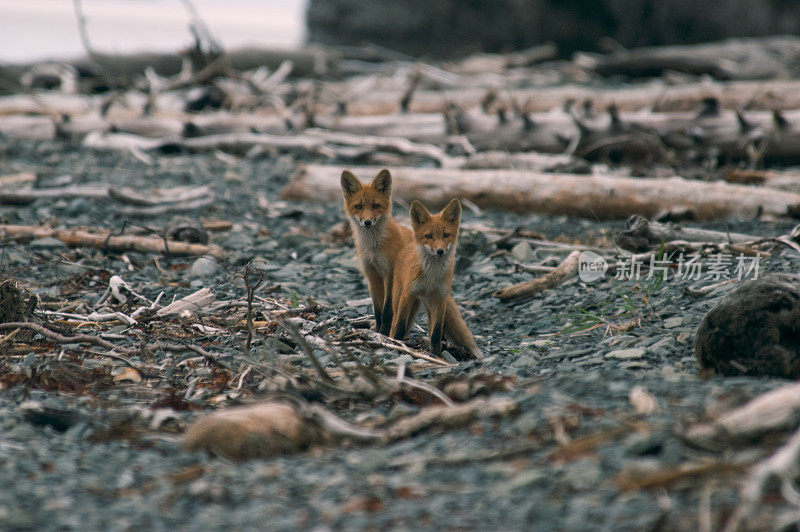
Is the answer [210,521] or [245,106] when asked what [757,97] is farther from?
[210,521]

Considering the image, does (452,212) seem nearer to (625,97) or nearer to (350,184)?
(350,184)

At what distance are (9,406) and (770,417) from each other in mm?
3355

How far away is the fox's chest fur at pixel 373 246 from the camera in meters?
5.05

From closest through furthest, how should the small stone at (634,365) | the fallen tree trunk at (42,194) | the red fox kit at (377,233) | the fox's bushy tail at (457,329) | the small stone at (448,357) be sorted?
the small stone at (634,365) < the small stone at (448,357) < the fox's bushy tail at (457,329) < the red fox kit at (377,233) < the fallen tree trunk at (42,194)

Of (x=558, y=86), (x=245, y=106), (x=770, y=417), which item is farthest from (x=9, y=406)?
(x=558, y=86)

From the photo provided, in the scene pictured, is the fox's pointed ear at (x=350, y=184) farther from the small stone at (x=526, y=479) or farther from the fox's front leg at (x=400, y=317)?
the small stone at (x=526, y=479)

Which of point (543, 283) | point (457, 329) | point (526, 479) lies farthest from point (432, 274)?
point (526, 479)

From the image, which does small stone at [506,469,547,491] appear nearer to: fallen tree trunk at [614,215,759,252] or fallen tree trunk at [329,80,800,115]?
fallen tree trunk at [614,215,759,252]

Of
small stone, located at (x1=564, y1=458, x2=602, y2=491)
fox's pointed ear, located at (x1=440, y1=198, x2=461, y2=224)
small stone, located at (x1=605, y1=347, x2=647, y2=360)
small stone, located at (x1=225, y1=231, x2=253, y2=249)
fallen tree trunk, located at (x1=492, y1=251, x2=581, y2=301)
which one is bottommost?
small stone, located at (x1=605, y1=347, x2=647, y2=360)

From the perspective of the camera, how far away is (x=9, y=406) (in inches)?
142

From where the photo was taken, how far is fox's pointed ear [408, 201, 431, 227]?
14.9 feet

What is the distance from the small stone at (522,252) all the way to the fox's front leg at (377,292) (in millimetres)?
1714

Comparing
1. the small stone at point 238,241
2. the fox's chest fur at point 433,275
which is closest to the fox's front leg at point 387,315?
the fox's chest fur at point 433,275

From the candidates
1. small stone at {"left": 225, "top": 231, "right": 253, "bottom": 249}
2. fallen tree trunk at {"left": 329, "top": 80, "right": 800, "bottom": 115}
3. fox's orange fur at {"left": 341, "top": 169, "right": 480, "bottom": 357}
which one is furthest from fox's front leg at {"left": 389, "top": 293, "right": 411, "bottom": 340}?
fallen tree trunk at {"left": 329, "top": 80, "right": 800, "bottom": 115}
